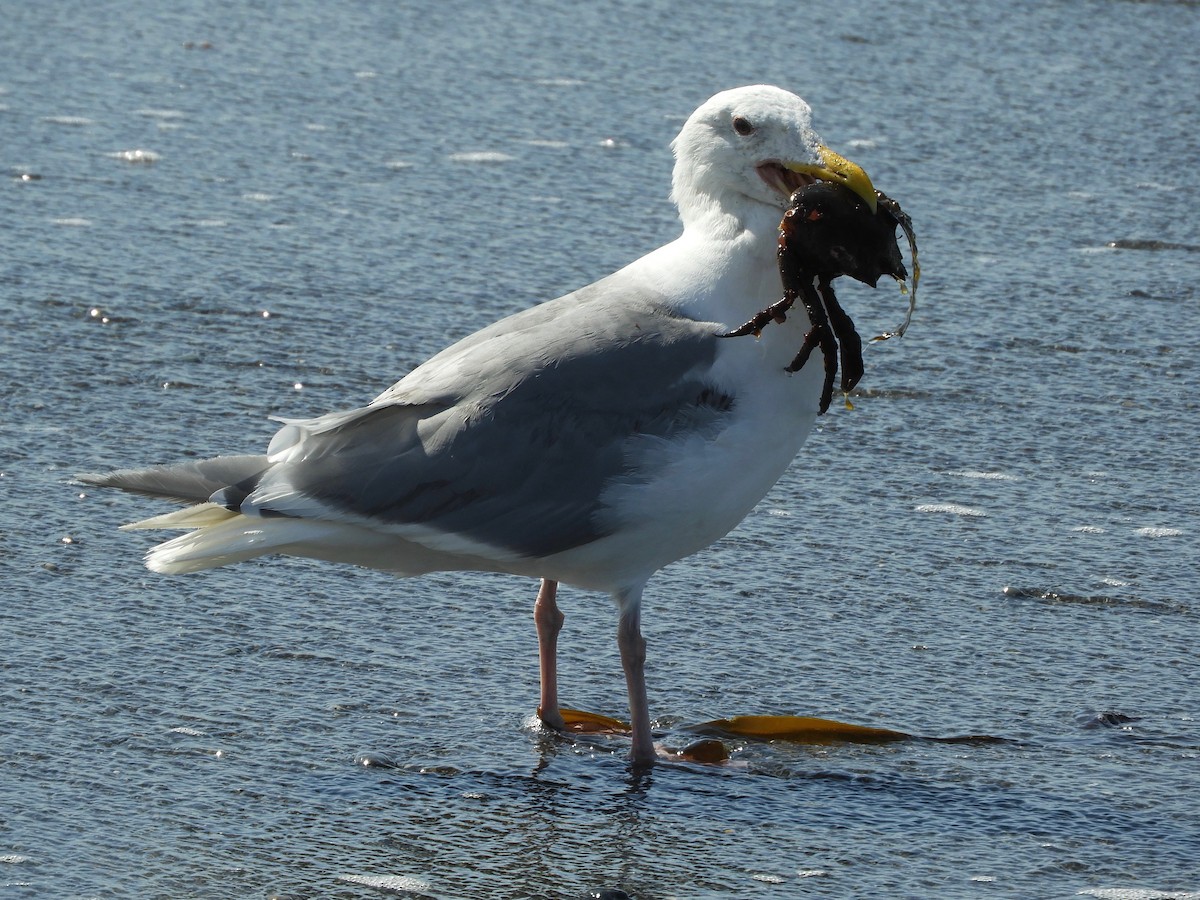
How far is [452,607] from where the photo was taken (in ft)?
15.3

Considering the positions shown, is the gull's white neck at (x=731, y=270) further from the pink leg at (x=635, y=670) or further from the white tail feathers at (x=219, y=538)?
the white tail feathers at (x=219, y=538)

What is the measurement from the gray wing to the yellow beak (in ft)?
1.36

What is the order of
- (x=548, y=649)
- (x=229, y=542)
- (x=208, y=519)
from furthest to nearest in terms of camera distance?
(x=548, y=649)
(x=208, y=519)
(x=229, y=542)

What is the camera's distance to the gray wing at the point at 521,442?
4062mm

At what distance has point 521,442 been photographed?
409 centimetres

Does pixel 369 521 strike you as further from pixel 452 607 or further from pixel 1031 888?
pixel 1031 888

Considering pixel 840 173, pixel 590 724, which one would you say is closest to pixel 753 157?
pixel 840 173

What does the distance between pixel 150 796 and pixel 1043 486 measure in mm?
2685

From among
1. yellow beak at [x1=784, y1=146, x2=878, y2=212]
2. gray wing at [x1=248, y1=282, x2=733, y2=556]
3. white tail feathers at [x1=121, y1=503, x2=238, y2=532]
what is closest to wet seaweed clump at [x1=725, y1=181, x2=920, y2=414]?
yellow beak at [x1=784, y1=146, x2=878, y2=212]

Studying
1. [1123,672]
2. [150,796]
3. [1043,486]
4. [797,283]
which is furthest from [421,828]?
[1043,486]

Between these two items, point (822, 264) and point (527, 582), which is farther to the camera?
point (527, 582)

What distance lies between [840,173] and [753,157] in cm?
21

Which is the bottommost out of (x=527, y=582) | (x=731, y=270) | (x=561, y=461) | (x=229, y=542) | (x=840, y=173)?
(x=527, y=582)

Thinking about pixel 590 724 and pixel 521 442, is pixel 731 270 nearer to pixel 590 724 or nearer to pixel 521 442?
pixel 521 442
